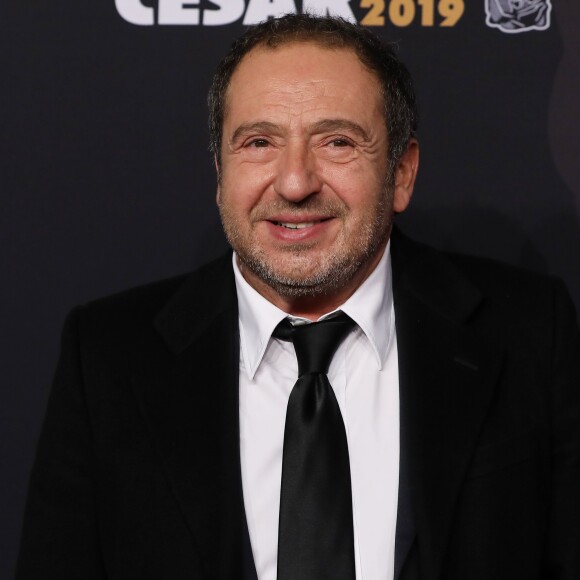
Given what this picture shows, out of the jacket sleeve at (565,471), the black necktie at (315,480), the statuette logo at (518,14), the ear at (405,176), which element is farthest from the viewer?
the statuette logo at (518,14)

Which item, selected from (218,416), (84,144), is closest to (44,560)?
(218,416)

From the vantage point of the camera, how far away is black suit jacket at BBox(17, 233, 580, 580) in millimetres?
1592

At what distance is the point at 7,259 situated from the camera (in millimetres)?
2070

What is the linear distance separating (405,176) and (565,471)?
52cm

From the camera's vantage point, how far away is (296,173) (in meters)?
1.59

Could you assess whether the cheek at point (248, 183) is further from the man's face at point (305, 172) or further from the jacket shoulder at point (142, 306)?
the jacket shoulder at point (142, 306)

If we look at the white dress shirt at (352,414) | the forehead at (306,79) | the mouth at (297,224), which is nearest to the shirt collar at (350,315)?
the white dress shirt at (352,414)

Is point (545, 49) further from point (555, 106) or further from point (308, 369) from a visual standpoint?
point (308, 369)

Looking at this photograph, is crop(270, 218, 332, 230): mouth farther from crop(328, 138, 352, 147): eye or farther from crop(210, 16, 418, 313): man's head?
crop(328, 138, 352, 147): eye

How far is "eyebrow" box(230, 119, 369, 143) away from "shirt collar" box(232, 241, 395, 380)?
211 mm

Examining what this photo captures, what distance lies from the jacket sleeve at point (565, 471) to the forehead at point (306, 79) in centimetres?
49

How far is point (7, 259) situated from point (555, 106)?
1.02 metres

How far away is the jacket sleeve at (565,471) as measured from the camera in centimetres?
165

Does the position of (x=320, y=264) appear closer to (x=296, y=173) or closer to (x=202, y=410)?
(x=296, y=173)
